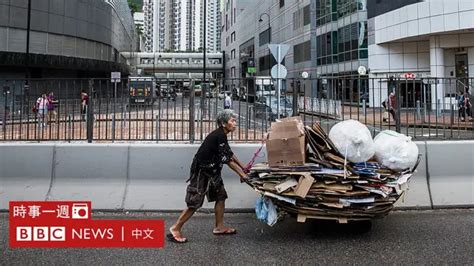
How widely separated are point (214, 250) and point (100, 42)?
48794 millimetres

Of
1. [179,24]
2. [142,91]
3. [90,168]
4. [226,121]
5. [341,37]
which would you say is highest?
[179,24]

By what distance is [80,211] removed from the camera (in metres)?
6.48

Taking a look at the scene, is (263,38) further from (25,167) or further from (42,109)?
(25,167)

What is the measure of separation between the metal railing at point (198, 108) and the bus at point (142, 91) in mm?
19

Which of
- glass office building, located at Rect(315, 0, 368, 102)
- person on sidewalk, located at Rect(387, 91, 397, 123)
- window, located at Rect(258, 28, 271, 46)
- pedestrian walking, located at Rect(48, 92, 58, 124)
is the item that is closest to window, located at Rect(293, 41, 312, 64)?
glass office building, located at Rect(315, 0, 368, 102)

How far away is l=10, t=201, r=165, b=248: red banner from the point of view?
5.36 m

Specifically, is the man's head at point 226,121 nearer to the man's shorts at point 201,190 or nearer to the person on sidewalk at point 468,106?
the man's shorts at point 201,190

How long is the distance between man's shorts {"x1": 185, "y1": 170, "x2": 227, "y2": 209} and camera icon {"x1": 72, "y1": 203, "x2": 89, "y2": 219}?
Answer: 1.65 m

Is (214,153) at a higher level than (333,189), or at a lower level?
higher

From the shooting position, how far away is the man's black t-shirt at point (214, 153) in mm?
5715

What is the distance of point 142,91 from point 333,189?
4573 mm

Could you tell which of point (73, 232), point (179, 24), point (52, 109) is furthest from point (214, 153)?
point (179, 24)

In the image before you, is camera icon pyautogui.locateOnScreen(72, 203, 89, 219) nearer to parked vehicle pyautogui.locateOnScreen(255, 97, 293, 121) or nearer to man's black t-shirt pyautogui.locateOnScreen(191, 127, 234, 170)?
man's black t-shirt pyautogui.locateOnScreen(191, 127, 234, 170)

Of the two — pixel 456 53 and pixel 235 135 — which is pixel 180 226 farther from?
pixel 456 53
